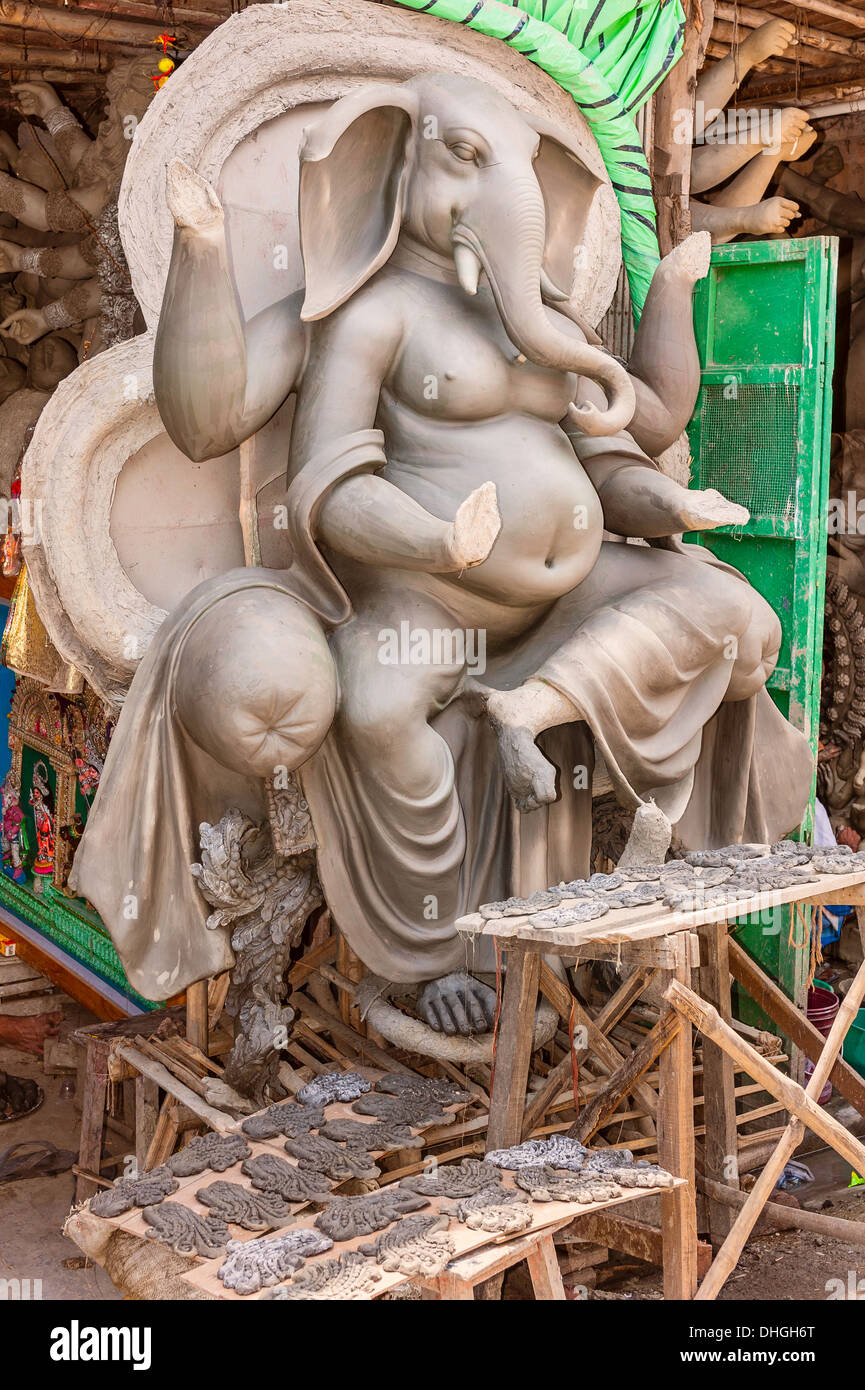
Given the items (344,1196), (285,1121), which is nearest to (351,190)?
(285,1121)

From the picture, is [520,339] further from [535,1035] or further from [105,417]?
[535,1035]

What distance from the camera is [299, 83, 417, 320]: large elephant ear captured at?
397cm

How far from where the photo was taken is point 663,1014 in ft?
11.1

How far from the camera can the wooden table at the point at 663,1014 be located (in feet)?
10.8

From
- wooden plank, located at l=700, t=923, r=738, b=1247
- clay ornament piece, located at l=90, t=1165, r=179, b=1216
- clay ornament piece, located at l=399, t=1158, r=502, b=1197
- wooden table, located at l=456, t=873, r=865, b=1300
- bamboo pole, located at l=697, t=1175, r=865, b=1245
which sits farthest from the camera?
wooden plank, located at l=700, t=923, r=738, b=1247

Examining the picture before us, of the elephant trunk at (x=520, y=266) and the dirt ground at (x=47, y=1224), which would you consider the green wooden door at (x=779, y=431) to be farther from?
the dirt ground at (x=47, y=1224)

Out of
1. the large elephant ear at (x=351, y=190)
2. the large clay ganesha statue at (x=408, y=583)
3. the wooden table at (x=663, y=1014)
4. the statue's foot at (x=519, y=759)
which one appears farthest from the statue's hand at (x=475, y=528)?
the wooden table at (x=663, y=1014)

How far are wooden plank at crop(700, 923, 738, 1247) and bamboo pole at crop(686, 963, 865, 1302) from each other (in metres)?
0.57

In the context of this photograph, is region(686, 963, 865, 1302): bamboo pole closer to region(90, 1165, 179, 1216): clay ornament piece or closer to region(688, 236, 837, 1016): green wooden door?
region(90, 1165, 179, 1216): clay ornament piece

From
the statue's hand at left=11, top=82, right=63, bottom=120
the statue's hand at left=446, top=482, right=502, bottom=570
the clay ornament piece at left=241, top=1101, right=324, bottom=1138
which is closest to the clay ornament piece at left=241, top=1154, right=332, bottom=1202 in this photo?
the clay ornament piece at left=241, top=1101, right=324, bottom=1138

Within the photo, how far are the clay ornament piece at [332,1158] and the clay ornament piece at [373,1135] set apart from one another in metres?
0.03

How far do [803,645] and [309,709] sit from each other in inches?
81.8

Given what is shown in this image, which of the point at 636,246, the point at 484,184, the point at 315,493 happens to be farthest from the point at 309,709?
the point at 636,246

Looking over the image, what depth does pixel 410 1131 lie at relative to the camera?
4020 millimetres
